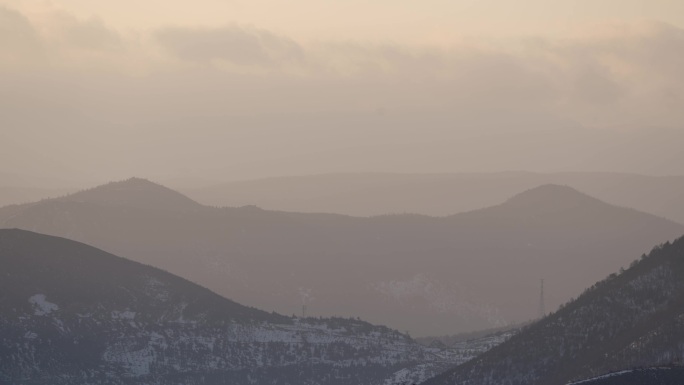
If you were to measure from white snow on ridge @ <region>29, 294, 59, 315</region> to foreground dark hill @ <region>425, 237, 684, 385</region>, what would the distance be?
44.1 meters

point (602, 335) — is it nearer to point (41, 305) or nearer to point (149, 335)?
point (149, 335)

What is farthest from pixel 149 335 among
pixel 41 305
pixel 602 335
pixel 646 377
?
pixel 646 377

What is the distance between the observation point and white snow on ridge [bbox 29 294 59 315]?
164250 millimetres

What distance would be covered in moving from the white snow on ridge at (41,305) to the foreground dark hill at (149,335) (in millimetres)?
146

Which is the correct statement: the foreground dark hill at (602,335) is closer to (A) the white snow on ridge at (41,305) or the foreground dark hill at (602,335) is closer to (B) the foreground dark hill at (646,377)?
(B) the foreground dark hill at (646,377)

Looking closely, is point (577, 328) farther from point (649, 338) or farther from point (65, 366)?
point (65, 366)

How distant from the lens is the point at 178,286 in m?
184

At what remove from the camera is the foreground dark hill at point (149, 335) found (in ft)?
514

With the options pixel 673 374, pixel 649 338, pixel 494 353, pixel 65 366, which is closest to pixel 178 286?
pixel 65 366

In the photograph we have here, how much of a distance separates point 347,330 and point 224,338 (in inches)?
618

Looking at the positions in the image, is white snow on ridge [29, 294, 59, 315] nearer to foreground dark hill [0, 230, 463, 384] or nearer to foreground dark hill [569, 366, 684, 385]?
foreground dark hill [0, 230, 463, 384]

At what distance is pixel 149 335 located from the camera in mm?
166125

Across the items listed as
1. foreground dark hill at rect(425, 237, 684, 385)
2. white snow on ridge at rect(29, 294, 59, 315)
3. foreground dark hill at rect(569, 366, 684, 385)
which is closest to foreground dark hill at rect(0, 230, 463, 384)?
white snow on ridge at rect(29, 294, 59, 315)

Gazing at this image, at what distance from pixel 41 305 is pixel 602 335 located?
58.5m
